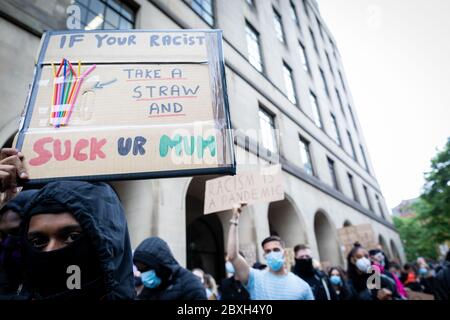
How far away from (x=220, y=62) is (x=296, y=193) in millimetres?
8609

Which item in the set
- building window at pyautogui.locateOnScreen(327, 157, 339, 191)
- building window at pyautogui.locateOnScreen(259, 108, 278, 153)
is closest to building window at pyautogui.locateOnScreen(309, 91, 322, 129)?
building window at pyautogui.locateOnScreen(327, 157, 339, 191)

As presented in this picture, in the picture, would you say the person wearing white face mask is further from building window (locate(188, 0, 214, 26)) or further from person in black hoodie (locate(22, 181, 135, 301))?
building window (locate(188, 0, 214, 26))

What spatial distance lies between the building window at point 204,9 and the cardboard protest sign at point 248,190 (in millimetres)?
7014

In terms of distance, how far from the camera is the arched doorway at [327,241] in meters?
11.2

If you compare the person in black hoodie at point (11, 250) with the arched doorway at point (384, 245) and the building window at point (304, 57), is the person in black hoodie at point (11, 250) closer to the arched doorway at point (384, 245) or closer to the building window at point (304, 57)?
the building window at point (304, 57)

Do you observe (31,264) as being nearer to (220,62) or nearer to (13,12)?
(220,62)

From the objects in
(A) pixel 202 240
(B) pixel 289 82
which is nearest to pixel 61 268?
(A) pixel 202 240

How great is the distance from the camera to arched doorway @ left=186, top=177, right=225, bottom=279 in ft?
28.9

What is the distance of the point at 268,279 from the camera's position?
2.72 meters

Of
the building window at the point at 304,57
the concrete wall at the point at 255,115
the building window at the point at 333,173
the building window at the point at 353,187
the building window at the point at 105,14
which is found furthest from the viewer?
the building window at the point at 353,187

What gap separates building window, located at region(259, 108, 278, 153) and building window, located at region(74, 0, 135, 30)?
522cm

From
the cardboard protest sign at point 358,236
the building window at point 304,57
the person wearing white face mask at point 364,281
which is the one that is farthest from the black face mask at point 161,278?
the building window at point 304,57
